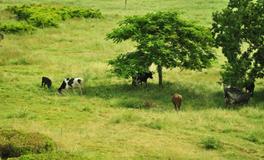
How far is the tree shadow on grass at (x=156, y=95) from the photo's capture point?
27.7m

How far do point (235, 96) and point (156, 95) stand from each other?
4462 mm

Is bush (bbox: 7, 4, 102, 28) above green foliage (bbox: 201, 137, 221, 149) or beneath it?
above

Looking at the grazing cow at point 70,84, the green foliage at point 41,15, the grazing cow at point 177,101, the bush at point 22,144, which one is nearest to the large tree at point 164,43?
the grazing cow at point 70,84

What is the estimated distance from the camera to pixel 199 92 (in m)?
30.5

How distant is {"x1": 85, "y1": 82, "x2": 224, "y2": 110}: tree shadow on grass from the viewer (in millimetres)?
27688

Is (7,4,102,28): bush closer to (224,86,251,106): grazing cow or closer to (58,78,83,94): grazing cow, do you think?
(58,78,83,94): grazing cow

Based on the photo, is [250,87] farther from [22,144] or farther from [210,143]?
[22,144]

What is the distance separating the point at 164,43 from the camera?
98.4ft

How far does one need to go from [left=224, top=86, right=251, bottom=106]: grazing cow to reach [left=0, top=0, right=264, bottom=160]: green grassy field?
443 mm

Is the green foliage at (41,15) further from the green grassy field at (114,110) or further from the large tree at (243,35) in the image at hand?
the large tree at (243,35)

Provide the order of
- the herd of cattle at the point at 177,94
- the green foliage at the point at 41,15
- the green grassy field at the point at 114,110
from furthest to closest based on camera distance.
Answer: the green foliage at the point at 41,15, the herd of cattle at the point at 177,94, the green grassy field at the point at 114,110

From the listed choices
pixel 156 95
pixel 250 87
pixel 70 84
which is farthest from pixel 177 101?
pixel 70 84

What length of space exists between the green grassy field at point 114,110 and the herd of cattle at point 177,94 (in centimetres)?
44

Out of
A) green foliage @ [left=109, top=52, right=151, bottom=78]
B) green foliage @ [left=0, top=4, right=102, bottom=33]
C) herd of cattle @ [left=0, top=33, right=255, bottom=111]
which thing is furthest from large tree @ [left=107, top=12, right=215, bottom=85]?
green foliage @ [left=0, top=4, right=102, bottom=33]
